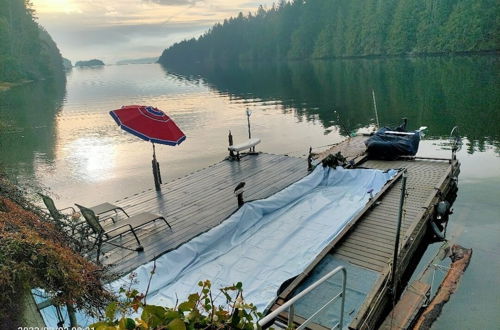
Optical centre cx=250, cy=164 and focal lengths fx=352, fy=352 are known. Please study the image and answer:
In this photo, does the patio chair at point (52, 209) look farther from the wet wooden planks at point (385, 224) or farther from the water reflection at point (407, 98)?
the water reflection at point (407, 98)

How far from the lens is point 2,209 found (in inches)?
173

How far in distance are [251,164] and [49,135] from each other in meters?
28.6

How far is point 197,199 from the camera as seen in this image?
1234 cm

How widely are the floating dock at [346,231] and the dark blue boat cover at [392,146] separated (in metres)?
0.48

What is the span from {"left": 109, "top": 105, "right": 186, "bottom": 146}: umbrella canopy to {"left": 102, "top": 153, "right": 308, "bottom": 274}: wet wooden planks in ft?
7.23

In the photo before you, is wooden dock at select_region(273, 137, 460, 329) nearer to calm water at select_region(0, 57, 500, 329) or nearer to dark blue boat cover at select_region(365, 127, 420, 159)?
dark blue boat cover at select_region(365, 127, 420, 159)

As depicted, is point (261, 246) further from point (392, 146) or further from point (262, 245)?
point (392, 146)

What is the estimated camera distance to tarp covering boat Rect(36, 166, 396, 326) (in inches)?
306

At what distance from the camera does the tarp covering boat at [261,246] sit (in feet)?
25.5

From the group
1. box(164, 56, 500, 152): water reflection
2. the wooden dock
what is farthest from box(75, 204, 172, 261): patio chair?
box(164, 56, 500, 152): water reflection

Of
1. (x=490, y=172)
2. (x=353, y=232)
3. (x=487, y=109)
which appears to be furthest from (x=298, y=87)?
(x=353, y=232)

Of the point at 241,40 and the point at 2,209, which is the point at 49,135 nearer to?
the point at 2,209

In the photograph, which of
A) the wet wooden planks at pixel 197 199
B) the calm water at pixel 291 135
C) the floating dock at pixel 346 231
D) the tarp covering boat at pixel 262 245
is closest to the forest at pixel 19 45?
the calm water at pixel 291 135

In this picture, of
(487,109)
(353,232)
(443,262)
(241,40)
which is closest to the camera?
(353,232)
